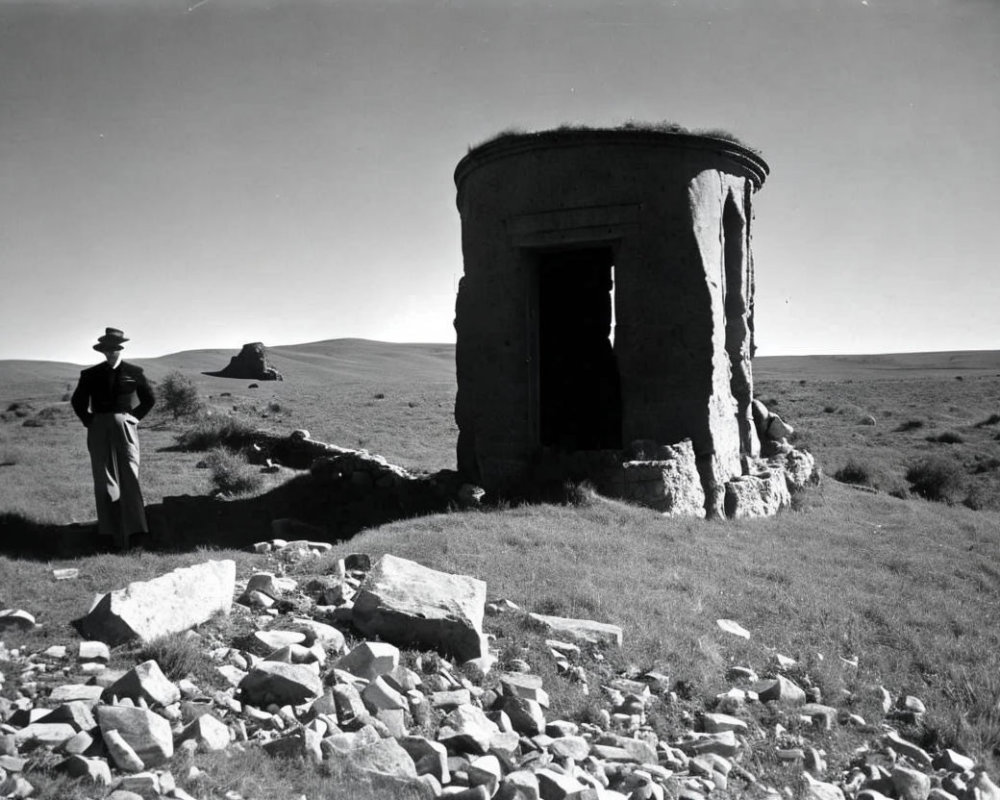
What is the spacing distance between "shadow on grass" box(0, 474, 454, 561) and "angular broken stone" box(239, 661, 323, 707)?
3855 millimetres

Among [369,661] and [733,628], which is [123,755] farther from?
[733,628]

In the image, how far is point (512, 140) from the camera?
10086 millimetres

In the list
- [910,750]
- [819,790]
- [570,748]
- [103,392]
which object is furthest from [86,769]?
[103,392]

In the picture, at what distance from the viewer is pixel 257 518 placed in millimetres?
9805

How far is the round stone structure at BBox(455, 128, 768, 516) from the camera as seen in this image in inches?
386

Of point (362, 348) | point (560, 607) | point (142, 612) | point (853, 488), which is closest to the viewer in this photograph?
point (142, 612)

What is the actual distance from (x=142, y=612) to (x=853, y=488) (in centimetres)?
1164

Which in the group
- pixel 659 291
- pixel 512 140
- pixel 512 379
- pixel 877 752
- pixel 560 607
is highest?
pixel 512 140

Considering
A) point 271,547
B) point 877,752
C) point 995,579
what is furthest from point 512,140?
point 877,752

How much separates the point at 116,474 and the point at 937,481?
1322 cm

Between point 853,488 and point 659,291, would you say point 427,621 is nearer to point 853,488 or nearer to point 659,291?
point 659,291

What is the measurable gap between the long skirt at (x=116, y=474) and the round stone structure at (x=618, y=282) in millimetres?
4369

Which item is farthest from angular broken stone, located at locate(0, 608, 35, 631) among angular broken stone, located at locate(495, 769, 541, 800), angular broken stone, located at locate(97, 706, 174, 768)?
angular broken stone, located at locate(495, 769, 541, 800)

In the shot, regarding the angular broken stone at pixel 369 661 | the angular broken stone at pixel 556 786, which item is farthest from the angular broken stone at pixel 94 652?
the angular broken stone at pixel 556 786
